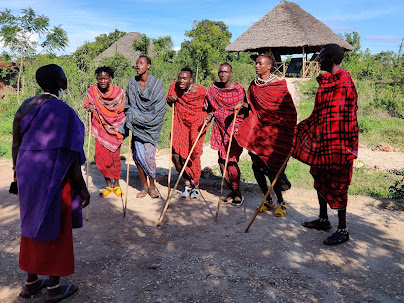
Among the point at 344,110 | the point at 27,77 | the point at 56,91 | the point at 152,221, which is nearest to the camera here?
the point at 56,91

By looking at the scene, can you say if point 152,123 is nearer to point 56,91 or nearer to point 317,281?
point 56,91

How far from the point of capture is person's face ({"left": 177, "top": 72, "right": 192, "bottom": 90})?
465cm

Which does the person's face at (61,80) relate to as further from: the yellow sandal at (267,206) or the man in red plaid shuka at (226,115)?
the yellow sandal at (267,206)

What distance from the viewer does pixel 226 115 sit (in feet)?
15.2

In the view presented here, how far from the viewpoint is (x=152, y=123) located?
197 inches

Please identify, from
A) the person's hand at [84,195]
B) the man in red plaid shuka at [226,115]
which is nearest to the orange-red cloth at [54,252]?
the person's hand at [84,195]

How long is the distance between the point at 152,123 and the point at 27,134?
2.66m

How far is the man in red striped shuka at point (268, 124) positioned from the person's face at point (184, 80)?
0.91 meters

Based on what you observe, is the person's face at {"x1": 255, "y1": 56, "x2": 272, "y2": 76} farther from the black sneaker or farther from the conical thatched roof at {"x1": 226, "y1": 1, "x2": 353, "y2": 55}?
the conical thatched roof at {"x1": 226, "y1": 1, "x2": 353, "y2": 55}

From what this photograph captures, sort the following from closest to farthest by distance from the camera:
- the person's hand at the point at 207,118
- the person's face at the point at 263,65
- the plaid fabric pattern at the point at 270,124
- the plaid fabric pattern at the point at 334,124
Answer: the plaid fabric pattern at the point at 334,124
the person's face at the point at 263,65
the plaid fabric pattern at the point at 270,124
the person's hand at the point at 207,118

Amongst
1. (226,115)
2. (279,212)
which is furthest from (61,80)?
(279,212)

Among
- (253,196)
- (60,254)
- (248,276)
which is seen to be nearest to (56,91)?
(60,254)

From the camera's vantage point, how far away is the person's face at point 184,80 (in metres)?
4.65

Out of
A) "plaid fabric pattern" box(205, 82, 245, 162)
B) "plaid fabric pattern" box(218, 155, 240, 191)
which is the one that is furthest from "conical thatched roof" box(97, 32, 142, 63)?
"plaid fabric pattern" box(218, 155, 240, 191)
